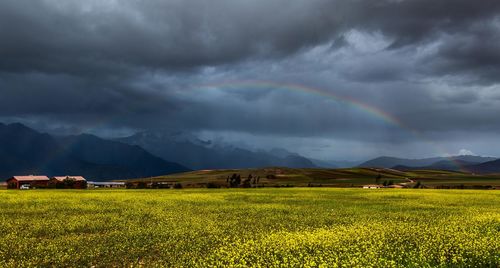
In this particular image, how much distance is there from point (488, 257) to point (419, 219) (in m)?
16.1

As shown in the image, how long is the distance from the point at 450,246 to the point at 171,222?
20247mm

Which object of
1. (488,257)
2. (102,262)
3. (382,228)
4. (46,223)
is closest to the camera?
(488,257)

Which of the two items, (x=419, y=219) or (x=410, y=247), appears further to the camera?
(x=419, y=219)

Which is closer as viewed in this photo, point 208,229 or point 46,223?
point 208,229

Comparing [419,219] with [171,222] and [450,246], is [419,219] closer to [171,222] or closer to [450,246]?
[450,246]

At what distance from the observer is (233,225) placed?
2992 cm

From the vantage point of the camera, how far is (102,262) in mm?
18906

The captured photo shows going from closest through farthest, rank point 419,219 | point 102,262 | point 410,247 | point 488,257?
point 488,257 → point 102,262 → point 410,247 → point 419,219

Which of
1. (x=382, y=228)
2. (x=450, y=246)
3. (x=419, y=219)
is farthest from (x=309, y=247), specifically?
(x=419, y=219)

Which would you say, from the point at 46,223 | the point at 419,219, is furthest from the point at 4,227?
the point at 419,219

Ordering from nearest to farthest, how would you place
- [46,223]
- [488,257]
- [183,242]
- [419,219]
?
1. [488,257]
2. [183,242]
3. [46,223]
4. [419,219]

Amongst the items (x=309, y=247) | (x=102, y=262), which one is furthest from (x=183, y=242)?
(x=309, y=247)

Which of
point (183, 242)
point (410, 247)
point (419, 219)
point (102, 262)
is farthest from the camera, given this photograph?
point (419, 219)

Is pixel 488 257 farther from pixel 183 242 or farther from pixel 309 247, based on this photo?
pixel 183 242
